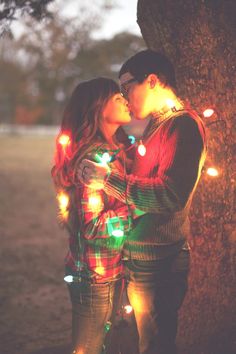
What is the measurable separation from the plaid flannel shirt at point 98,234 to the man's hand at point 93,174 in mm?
78

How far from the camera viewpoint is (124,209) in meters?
2.32

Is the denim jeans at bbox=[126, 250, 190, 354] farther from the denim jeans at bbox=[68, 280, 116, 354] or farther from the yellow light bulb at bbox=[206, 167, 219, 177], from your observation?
the yellow light bulb at bbox=[206, 167, 219, 177]

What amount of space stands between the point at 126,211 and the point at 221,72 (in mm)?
1181

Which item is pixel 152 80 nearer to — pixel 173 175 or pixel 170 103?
pixel 170 103

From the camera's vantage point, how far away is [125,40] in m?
26.5

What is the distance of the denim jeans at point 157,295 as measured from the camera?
90.3 inches

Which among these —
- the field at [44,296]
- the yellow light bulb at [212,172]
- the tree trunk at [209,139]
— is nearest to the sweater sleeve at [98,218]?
the yellow light bulb at [212,172]

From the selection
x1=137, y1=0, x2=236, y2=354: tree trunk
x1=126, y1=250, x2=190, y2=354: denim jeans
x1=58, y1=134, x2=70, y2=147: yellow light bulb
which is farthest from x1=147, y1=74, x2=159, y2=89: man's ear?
x1=126, y1=250, x2=190, y2=354: denim jeans

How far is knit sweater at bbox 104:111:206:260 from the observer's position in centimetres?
202

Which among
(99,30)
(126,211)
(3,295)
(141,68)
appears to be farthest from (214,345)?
(99,30)

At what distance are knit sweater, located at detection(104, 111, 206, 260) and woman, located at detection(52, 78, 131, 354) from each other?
12cm

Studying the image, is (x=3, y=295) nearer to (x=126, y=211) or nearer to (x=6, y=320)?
(x=6, y=320)

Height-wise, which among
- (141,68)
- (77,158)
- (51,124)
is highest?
(51,124)

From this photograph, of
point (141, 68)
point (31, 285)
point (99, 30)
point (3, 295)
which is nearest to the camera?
point (141, 68)
